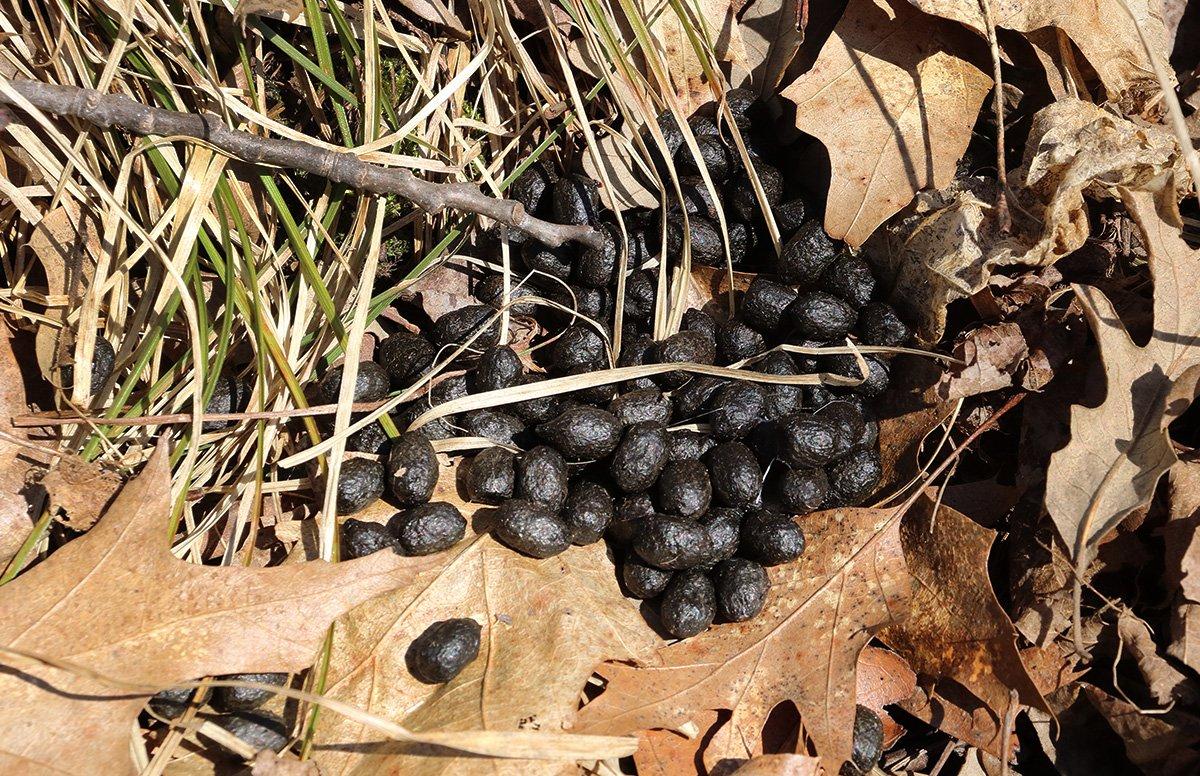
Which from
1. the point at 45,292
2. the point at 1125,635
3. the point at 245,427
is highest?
the point at 45,292

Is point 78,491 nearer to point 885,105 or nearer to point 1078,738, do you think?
point 885,105

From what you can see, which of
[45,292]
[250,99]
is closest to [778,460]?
[250,99]

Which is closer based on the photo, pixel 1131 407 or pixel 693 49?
pixel 1131 407

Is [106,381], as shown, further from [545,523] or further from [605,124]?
[605,124]

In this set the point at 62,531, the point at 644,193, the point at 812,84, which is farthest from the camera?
the point at 644,193

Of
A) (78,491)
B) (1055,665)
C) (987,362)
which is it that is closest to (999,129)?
(987,362)
